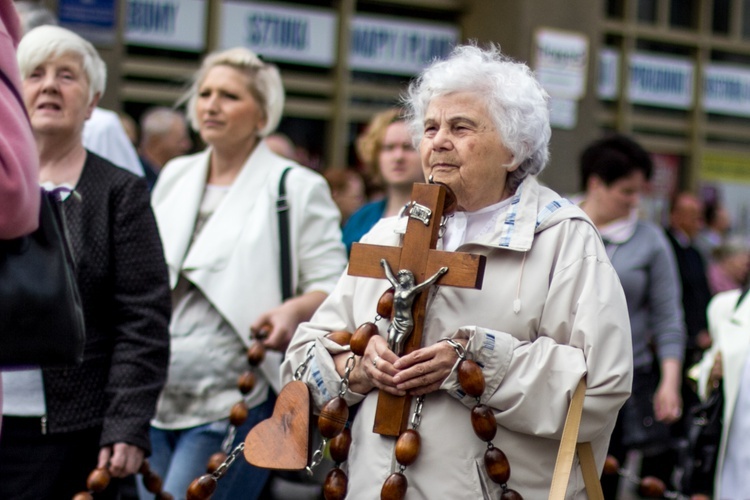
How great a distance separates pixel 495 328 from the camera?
307 centimetres

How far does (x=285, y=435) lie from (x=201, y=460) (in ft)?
3.92

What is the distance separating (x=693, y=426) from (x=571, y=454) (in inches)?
86.8

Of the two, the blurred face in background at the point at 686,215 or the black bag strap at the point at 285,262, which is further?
the blurred face in background at the point at 686,215

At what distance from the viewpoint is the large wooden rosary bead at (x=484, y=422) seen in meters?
2.94

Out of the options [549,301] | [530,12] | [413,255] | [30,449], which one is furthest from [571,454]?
[530,12]

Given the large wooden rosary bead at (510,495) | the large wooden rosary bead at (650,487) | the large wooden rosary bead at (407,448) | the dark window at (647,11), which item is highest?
the dark window at (647,11)

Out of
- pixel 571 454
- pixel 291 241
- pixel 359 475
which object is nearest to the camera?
pixel 571 454

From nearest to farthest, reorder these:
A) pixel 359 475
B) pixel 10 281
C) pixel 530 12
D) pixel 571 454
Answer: pixel 10 281
pixel 571 454
pixel 359 475
pixel 530 12

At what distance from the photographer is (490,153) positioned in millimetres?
3182

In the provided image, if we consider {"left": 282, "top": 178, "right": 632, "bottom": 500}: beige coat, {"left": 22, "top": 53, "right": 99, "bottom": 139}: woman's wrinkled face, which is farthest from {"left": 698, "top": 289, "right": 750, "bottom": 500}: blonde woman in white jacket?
{"left": 22, "top": 53, "right": 99, "bottom": 139}: woman's wrinkled face

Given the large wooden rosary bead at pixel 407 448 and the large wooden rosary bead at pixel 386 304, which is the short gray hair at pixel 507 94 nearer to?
the large wooden rosary bead at pixel 386 304

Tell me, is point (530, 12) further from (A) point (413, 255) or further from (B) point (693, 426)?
(A) point (413, 255)

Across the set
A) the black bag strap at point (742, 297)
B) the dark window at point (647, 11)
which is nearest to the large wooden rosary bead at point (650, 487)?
the black bag strap at point (742, 297)

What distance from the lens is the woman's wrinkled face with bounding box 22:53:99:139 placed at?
3867 mm
